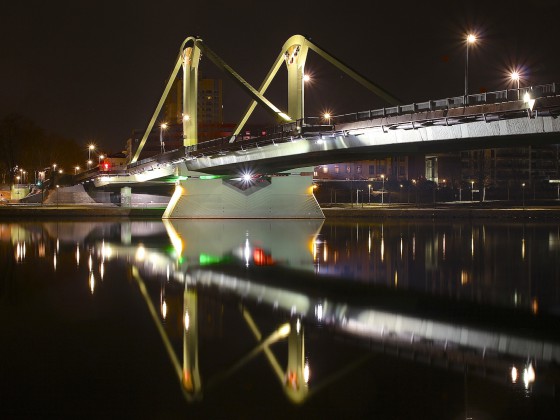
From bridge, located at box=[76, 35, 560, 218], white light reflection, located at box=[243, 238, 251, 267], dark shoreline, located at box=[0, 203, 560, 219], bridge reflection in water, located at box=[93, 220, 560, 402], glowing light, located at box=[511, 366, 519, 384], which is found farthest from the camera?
dark shoreline, located at box=[0, 203, 560, 219]

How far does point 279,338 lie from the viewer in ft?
43.7

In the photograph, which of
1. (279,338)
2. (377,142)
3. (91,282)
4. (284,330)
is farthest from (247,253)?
(279,338)

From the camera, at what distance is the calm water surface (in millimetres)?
9477

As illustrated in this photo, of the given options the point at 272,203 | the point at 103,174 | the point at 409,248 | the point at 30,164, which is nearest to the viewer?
the point at 409,248

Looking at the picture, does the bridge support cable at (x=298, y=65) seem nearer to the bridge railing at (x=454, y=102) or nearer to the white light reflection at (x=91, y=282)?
the bridge railing at (x=454, y=102)

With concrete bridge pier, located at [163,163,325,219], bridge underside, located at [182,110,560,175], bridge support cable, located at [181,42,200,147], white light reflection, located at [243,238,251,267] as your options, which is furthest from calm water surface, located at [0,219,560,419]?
bridge support cable, located at [181,42,200,147]

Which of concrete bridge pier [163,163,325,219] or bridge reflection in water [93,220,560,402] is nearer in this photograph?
bridge reflection in water [93,220,560,402]

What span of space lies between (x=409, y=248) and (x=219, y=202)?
109 ft

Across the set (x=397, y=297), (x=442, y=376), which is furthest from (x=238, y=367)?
(x=397, y=297)

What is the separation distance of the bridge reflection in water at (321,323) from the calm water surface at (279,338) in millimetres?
47

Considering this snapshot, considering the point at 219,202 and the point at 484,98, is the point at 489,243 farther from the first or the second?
the point at 219,202

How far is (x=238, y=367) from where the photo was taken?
11.2 m

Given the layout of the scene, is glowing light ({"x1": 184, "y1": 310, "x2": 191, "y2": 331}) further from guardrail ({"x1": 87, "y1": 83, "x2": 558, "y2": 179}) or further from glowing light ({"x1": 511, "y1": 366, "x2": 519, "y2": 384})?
guardrail ({"x1": 87, "y1": 83, "x2": 558, "y2": 179})

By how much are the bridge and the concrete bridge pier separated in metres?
0.09
